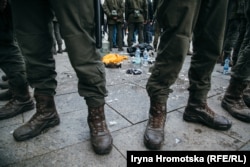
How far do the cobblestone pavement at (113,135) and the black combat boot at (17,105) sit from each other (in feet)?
0.20

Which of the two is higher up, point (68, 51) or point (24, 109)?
point (68, 51)

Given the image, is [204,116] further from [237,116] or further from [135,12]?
[135,12]

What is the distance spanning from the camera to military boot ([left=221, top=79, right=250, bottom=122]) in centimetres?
211

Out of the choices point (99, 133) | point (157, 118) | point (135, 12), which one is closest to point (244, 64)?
point (157, 118)

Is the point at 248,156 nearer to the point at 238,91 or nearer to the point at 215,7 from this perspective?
the point at 238,91

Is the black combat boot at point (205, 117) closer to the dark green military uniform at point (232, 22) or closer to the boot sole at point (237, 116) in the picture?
the boot sole at point (237, 116)

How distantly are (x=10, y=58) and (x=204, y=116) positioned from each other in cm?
207

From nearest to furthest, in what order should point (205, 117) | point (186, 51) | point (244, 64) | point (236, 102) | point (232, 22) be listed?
point (186, 51) → point (205, 117) → point (244, 64) → point (236, 102) → point (232, 22)

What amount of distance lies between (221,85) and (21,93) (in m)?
2.82

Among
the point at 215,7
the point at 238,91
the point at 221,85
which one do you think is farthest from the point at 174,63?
the point at 221,85

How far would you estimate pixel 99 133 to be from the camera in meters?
1.65

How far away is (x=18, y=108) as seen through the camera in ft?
7.26

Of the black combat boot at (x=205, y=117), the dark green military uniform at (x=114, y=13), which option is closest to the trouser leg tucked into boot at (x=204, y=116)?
the black combat boot at (x=205, y=117)

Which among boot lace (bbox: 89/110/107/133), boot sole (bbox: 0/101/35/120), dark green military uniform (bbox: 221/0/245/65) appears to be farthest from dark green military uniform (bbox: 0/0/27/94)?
dark green military uniform (bbox: 221/0/245/65)
